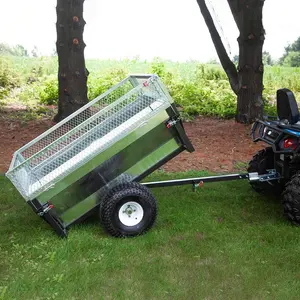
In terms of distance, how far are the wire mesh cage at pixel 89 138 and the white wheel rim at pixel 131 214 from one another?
1.89 feet

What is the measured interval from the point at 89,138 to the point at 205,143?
3.73 m

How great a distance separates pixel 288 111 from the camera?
198 inches

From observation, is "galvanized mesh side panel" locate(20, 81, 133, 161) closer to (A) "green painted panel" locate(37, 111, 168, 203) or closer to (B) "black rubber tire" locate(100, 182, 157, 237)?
(A) "green painted panel" locate(37, 111, 168, 203)

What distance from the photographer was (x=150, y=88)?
4562 mm

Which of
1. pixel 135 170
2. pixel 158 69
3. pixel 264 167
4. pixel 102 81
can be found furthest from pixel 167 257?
pixel 158 69

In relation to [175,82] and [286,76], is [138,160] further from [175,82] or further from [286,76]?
[286,76]

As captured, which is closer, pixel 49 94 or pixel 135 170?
pixel 135 170

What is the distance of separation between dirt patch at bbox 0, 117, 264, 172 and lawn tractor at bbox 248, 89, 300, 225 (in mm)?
1194

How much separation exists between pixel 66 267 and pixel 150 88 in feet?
→ 5.81

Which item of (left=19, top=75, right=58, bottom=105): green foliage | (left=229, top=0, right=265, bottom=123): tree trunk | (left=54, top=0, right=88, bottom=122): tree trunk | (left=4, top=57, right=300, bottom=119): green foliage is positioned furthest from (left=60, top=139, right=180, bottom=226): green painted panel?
(left=19, top=75, right=58, bottom=105): green foliage

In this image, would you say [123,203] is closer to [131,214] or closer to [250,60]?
[131,214]

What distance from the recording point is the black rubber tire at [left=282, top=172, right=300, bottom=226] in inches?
182

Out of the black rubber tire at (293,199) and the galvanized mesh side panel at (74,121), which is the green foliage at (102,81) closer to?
the galvanized mesh side panel at (74,121)

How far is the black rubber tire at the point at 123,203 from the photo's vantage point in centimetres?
438
